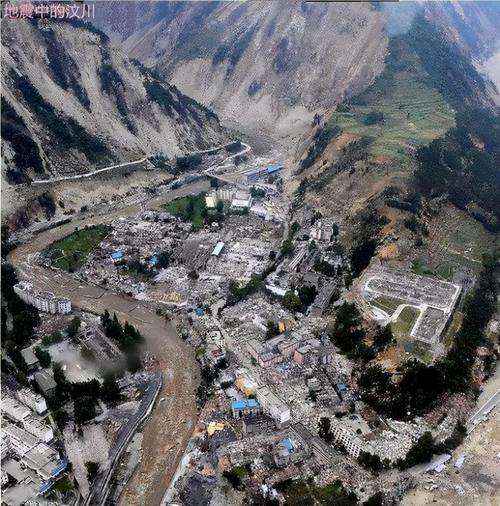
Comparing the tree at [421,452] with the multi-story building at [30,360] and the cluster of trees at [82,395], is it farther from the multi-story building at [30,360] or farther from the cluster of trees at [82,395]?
the multi-story building at [30,360]

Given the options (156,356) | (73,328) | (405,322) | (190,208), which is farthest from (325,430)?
(190,208)

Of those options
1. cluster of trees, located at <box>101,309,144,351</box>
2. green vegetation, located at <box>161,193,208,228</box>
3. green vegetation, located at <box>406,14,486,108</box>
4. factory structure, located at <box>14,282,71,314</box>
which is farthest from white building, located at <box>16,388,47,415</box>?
green vegetation, located at <box>406,14,486,108</box>

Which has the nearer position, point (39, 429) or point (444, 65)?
point (39, 429)

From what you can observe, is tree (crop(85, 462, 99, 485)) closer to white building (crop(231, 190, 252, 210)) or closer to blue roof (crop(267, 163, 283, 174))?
white building (crop(231, 190, 252, 210))

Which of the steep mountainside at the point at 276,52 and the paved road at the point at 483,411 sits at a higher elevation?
the steep mountainside at the point at 276,52

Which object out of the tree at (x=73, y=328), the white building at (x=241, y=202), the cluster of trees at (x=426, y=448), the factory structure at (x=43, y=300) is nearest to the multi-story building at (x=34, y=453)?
the tree at (x=73, y=328)

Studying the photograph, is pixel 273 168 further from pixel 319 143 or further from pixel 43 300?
pixel 43 300
